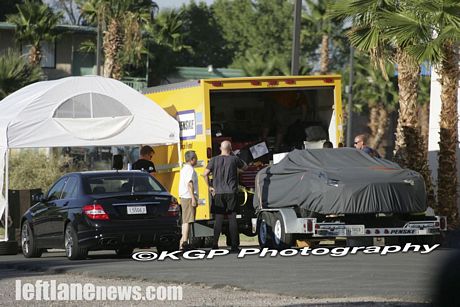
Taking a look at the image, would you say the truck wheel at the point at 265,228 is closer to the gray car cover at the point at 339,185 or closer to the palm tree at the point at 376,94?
the gray car cover at the point at 339,185

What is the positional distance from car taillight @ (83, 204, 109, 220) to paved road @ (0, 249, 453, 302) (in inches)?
27.1

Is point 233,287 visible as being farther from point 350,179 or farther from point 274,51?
point 274,51

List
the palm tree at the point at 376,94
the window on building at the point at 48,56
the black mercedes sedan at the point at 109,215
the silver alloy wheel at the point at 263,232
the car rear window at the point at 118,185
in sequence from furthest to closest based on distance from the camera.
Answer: the palm tree at the point at 376,94 < the window on building at the point at 48,56 < the silver alloy wheel at the point at 263,232 < the car rear window at the point at 118,185 < the black mercedes sedan at the point at 109,215

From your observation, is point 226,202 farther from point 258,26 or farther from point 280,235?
point 258,26

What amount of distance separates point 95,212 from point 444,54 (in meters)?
9.53

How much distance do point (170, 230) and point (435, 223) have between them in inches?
165

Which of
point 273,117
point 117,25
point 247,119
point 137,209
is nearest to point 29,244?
point 137,209

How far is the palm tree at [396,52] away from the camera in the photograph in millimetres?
25736

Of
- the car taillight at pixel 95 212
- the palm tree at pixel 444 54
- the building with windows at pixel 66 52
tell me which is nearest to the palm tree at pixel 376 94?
the building with windows at pixel 66 52

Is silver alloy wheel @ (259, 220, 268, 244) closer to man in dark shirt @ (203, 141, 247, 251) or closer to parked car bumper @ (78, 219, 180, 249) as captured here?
man in dark shirt @ (203, 141, 247, 251)

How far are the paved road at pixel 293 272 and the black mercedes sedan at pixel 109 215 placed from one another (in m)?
0.39

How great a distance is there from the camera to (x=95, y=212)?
18.3 meters

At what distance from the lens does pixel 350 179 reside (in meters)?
18.6

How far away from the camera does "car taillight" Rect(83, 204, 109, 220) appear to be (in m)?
18.2
